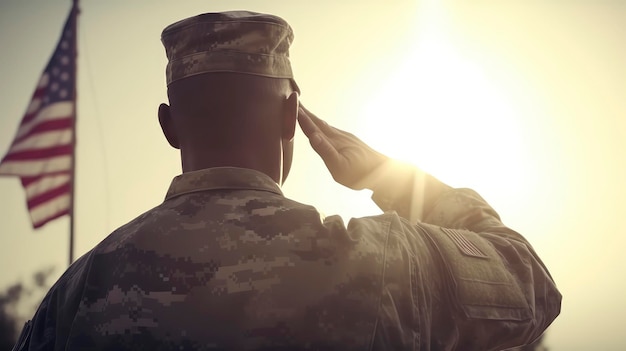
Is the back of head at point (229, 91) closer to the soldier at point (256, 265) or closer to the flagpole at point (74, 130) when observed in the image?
the soldier at point (256, 265)

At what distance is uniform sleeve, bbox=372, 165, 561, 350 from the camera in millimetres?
2709

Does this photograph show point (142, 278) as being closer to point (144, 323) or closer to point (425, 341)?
point (144, 323)

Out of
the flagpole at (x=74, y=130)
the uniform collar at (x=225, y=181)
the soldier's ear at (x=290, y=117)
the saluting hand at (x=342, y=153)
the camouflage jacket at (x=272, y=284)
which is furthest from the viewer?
the flagpole at (x=74, y=130)

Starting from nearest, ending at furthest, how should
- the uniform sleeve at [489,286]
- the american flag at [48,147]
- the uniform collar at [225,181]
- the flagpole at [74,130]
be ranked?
the uniform sleeve at [489,286] < the uniform collar at [225,181] < the american flag at [48,147] < the flagpole at [74,130]

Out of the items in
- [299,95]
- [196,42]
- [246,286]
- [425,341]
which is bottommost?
[425,341]

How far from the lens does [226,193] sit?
111 inches

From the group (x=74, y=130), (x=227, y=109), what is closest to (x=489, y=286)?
(x=227, y=109)

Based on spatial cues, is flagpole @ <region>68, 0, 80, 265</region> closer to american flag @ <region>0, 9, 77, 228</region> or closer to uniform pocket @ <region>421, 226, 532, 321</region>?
american flag @ <region>0, 9, 77, 228</region>

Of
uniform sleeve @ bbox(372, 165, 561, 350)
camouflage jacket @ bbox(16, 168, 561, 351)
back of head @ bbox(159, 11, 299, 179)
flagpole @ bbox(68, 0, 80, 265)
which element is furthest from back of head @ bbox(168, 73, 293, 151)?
flagpole @ bbox(68, 0, 80, 265)

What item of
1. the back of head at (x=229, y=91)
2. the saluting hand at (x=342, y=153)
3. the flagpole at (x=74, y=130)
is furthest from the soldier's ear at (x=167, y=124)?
the flagpole at (x=74, y=130)

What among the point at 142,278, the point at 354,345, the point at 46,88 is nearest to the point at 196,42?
the point at 142,278

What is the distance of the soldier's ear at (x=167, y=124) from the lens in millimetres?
3043

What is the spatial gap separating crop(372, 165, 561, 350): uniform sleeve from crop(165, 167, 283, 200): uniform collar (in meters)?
0.53

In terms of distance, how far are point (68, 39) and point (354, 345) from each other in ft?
39.8
